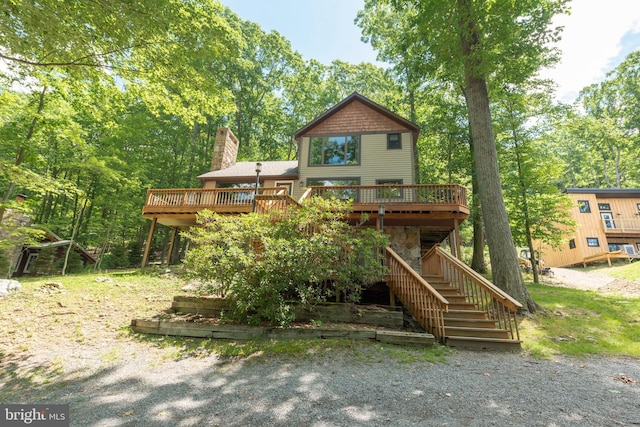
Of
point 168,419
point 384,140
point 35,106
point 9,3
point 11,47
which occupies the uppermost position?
point 384,140

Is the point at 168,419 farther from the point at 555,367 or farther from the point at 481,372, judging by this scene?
the point at 555,367

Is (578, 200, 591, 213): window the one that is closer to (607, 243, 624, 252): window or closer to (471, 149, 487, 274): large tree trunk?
(607, 243, 624, 252): window

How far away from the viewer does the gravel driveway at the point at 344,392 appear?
2.78 metres

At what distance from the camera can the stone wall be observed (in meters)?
12.0

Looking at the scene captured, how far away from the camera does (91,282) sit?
29.3ft

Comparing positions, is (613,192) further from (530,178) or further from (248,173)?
(248,173)

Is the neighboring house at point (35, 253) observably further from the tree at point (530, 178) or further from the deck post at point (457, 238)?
the tree at point (530, 178)

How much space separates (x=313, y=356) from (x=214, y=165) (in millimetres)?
15436

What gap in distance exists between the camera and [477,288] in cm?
599

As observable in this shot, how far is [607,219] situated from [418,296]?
25250mm

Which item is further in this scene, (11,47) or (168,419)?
(11,47)

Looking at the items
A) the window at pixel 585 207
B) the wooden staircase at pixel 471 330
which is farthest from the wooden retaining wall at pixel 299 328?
the window at pixel 585 207

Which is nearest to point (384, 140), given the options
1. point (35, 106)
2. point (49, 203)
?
point (35, 106)

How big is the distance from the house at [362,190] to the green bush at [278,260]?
1800 mm
